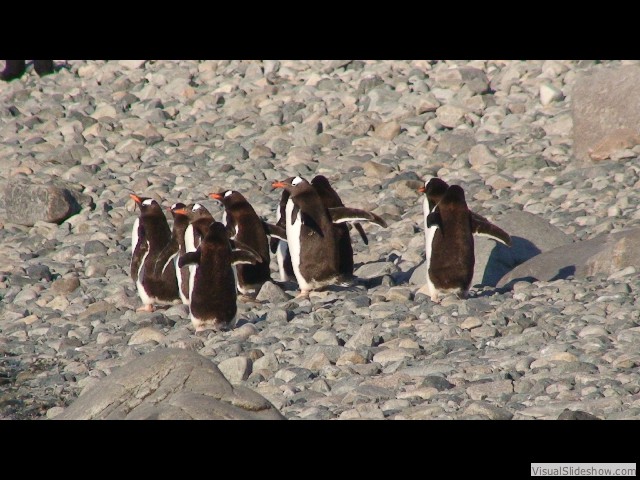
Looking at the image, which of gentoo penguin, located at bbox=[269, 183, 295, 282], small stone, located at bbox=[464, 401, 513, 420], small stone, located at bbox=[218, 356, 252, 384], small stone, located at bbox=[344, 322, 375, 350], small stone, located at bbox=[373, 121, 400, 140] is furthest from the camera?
small stone, located at bbox=[373, 121, 400, 140]

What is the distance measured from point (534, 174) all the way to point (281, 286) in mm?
3222

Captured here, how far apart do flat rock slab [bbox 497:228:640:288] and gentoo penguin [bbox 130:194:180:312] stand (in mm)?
2322

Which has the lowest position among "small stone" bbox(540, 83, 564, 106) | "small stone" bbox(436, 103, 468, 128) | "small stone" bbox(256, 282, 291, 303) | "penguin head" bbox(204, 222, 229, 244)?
"small stone" bbox(256, 282, 291, 303)

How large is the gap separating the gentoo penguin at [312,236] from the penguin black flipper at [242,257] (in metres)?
0.67

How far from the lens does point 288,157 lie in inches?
461

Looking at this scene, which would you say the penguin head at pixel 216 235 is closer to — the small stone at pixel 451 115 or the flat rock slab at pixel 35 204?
the flat rock slab at pixel 35 204

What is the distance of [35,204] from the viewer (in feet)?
34.4

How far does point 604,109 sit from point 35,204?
5.33 meters

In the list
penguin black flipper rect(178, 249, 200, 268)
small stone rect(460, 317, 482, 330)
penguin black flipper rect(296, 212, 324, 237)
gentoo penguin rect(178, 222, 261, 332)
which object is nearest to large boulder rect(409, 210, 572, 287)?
penguin black flipper rect(296, 212, 324, 237)

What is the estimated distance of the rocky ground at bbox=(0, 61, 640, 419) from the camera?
5.78m

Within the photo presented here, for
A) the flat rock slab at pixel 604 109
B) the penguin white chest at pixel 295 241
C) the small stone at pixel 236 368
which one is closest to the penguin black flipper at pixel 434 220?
the penguin white chest at pixel 295 241

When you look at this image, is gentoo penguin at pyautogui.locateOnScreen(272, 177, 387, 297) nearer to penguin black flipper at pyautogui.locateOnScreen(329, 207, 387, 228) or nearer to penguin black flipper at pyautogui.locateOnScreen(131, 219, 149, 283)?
penguin black flipper at pyautogui.locateOnScreen(329, 207, 387, 228)
